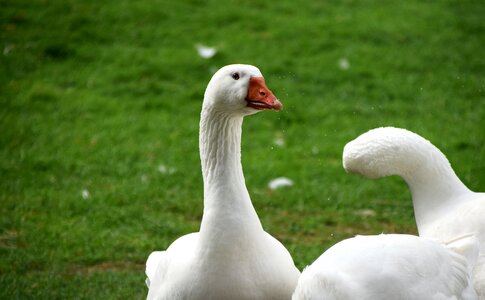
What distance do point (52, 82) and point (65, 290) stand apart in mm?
4529

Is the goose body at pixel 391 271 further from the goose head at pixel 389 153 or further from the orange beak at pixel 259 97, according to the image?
the orange beak at pixel 259 97

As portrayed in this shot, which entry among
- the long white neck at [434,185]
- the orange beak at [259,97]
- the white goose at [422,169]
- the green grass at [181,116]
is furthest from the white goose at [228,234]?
the green grass at [181,116]

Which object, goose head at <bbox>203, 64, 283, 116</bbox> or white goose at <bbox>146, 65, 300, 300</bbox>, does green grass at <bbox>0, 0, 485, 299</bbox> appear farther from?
goose head at <bbox>203, 64, 283, 116</bbox>

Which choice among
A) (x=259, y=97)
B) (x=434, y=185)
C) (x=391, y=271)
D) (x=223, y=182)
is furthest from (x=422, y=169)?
(x=223, y=182)

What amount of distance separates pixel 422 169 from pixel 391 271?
73 centimetres

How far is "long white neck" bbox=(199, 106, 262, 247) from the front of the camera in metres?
4.23

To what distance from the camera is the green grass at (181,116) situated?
6465 mm

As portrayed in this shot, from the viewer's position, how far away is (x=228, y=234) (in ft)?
13.8

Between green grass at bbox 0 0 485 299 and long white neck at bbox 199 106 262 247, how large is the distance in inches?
56.1

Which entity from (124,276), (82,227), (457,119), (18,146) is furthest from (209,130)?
(457,119)

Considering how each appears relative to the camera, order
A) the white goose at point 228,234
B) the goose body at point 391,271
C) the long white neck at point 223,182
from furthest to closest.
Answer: the long white neck at point 223,182, the white goose at point 228,234, the goose body at point 391,271

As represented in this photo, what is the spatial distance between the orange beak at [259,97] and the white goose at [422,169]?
0.45 meters

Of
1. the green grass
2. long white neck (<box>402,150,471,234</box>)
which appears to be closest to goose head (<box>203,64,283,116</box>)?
long white neck (<box>402,150,471,234</box>)

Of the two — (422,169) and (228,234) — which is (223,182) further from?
(422,169)
